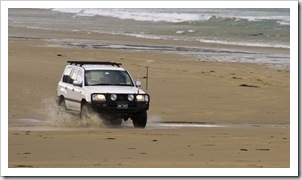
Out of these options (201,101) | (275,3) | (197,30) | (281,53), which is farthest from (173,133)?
(197,30)

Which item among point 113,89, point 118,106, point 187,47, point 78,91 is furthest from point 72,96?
point 187,47

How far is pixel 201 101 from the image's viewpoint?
2266cm

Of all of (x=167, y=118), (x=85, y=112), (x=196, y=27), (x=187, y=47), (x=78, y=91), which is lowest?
(x=167, y=118)

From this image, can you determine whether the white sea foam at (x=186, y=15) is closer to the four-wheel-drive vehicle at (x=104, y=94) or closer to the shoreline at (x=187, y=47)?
the shoreline at (x=187, y=47)

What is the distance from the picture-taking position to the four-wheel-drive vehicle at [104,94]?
58.0ft

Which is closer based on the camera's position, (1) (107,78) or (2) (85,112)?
(2) (85,112)

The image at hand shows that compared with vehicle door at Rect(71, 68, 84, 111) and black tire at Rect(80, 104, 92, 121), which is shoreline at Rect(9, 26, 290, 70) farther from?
black tire at Rect(80, 104, 92, 121)

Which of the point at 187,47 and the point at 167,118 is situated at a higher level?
the point at 187,47

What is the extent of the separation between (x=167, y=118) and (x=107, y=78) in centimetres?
210

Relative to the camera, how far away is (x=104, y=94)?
17.7 metres

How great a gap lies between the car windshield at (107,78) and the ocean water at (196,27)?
1481cm

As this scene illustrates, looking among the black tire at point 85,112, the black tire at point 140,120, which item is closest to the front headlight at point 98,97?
the black tire at point 85,112

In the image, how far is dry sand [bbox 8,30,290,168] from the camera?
539 inches

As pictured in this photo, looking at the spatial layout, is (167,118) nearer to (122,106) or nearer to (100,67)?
(100,67)
